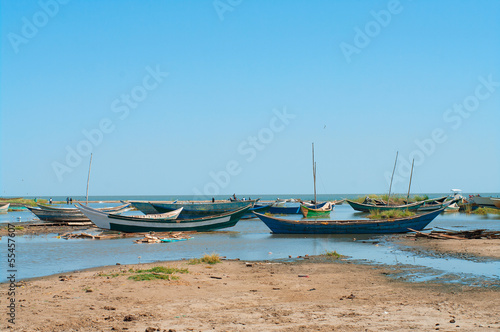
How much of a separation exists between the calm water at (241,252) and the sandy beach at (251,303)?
78.4 inches

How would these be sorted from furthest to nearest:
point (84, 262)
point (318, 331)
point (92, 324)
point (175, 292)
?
point (84, 262), point (175, 292), point (92, 324), point (318, 331)

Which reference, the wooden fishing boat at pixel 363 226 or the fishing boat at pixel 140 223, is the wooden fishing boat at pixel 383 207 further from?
the fishing boat at pixel 140 223

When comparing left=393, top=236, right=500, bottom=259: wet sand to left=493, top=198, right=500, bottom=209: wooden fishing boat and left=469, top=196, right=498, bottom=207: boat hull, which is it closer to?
left=493, top=198, right=500, bottom=209: wooden fishing boat

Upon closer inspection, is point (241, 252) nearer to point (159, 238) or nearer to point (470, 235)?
point (159, 238)

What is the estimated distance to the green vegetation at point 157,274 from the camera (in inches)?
459

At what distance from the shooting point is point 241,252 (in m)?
19.3

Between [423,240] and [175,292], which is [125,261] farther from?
[423,240]

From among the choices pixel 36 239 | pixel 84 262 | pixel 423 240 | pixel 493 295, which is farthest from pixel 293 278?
pixel 36 239

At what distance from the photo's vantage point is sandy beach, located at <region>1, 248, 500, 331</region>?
7316mm

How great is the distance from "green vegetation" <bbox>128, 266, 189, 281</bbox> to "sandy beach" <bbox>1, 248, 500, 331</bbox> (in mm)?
199

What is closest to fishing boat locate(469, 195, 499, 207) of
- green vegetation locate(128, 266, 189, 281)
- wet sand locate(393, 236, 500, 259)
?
wet sand locate(393, 236, 500, 259)

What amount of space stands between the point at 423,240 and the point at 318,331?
1688 centimetres

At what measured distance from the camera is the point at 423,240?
863 inches

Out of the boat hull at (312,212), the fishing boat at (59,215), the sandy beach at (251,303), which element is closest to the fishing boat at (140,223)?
the fishing boat at (59,215)
